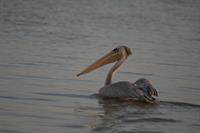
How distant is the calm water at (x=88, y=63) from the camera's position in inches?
346

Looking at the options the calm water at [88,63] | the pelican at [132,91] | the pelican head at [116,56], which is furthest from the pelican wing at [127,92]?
the pelican head at [116,56]

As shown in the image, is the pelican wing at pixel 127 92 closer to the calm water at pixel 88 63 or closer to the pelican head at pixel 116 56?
the calm water at pixel 88 63

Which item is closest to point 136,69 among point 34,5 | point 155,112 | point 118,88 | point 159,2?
point 118,88

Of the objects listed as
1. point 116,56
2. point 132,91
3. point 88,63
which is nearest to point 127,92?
point 132,91

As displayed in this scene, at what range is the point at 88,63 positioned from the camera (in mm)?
13766

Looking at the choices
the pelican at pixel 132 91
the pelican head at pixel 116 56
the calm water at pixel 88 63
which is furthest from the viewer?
the pelican head at pixel 116 56

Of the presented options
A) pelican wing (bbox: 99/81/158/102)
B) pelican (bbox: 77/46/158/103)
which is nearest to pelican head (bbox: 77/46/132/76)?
pelican (bbox: 77/46/158/103)

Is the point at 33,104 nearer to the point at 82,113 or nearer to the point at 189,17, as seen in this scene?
the point at 82,113

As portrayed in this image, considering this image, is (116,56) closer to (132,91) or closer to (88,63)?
(88,63)

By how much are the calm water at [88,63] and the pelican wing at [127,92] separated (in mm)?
175

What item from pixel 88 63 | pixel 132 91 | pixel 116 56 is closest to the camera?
pixel 132 91

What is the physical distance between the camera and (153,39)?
59.5 feet

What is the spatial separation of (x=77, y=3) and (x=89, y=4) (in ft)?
1.67

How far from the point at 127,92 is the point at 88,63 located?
10.8 feet
